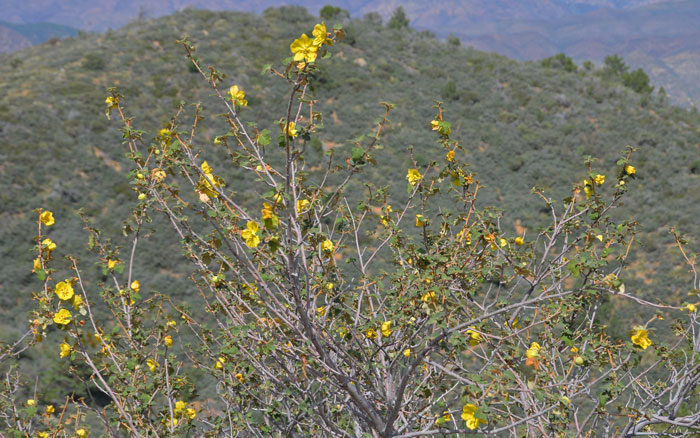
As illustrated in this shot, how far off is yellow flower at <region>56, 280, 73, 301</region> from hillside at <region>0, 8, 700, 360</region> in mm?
6324

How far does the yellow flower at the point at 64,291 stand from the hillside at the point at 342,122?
6.32 meters

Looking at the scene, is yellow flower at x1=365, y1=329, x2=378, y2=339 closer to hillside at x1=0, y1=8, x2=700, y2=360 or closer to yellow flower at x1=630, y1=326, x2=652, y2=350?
yellow flower at x1=630, y1=326, x2=652, y2=350

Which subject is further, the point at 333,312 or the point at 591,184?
the point at 591,184

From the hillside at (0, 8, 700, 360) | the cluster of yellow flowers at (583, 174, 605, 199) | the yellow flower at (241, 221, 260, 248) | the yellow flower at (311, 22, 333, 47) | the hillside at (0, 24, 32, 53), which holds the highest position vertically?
the hillside at (0, 24, 32, 53)

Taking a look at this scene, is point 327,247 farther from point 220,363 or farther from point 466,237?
point 220,363

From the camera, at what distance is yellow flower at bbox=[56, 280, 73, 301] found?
6.66 ft

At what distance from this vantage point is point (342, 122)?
679 inches

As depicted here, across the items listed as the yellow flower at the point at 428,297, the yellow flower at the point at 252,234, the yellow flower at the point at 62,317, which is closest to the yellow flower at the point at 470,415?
the yellow flower at the point at 428,297

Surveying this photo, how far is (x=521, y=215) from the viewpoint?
42.8ft

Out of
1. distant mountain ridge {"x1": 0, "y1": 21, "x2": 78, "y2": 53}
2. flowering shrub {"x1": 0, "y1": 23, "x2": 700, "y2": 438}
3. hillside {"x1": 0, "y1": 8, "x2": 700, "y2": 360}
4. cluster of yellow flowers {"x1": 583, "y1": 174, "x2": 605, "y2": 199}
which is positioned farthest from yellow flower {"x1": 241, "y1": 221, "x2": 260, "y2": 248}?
distant mountain ridge {"x1": 0, "y1": 21, "x2": 78, "y2": 53}

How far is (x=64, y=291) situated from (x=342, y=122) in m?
15.8

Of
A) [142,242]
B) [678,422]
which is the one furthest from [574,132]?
[678,422]

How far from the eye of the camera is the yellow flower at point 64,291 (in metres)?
2.03

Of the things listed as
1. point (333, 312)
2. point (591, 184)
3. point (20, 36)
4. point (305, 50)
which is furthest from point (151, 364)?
point (20, 36)
